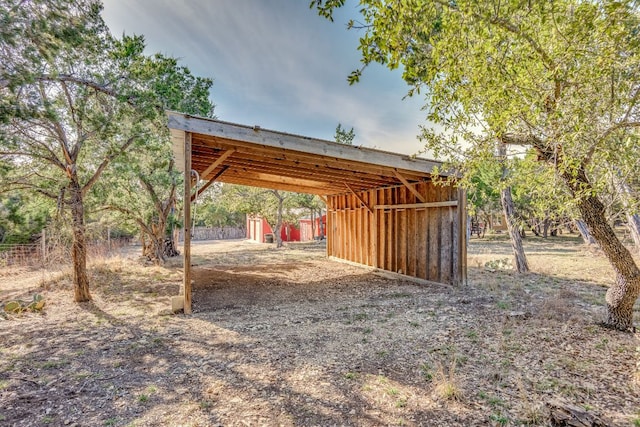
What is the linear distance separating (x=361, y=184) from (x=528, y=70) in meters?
6.77

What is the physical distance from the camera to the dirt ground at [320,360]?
2.42m

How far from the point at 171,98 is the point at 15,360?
4.91m

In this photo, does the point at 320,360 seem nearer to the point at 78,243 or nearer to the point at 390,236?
the point at 78,243

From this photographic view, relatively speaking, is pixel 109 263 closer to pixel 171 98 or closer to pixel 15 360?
pixel 171 98

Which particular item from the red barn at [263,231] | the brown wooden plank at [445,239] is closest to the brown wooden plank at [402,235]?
the brown wooden plank at [445,239]

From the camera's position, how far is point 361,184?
31.6 feet

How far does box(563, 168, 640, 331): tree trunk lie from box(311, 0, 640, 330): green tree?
0.7 inches

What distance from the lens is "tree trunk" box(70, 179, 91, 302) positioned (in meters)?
5.52

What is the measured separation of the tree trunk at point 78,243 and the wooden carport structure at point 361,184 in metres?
1.85

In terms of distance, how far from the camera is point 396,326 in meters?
4.43

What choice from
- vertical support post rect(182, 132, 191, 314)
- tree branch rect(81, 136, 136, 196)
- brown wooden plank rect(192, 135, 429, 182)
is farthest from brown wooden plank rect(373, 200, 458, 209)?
tree branch rect(81, 136, 136, 196)

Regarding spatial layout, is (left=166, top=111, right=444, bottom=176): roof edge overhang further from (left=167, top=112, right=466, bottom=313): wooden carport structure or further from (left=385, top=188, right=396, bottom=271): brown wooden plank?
(left=385, top=188, right=396, bottom=271): brown wooden plank

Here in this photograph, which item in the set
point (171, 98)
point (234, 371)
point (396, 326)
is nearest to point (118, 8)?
point (171, 98)

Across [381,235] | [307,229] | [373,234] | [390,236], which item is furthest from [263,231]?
[390,236]
